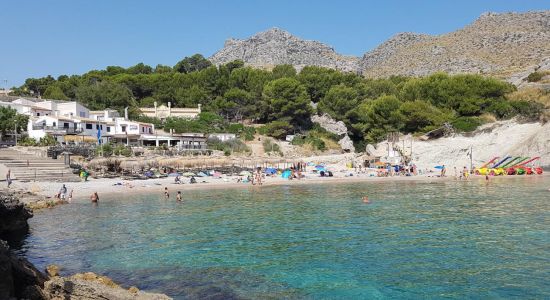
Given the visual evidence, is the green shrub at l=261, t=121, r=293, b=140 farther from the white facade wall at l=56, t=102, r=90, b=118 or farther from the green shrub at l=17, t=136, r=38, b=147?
the green shrub at l=17, t=136, r=38, b=147

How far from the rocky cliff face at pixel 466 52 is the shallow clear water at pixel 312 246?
257ft

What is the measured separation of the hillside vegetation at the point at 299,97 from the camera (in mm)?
58812

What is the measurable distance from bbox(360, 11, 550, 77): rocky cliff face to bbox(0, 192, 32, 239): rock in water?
308 ft

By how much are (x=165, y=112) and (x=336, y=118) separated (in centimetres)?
3014

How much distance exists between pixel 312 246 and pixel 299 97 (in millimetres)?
56203

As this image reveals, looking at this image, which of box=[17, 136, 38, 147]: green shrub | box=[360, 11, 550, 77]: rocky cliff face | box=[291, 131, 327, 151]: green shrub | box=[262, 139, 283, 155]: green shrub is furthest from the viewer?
box=[360, 11, 550, 77]: rocky cliff face

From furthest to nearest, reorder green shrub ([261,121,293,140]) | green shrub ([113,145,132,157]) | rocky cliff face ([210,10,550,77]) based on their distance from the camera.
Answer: rocky cliff face ([210,10,550,77])
green shrub ([261,121,293,140])
green shrub ([113,145,132,157])

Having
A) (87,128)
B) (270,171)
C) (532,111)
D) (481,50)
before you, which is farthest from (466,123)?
(481,50)

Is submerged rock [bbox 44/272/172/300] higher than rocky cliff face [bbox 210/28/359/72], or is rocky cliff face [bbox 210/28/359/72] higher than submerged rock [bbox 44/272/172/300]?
rocky cliff face [bbox 210/28/359/72]

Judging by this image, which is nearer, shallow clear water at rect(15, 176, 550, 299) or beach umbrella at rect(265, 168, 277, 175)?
shallow clear water at rect(15, 176, 550, 299)

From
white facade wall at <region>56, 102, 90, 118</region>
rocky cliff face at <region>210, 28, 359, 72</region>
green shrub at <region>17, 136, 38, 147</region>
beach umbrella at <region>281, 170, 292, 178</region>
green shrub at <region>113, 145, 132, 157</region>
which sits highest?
rocky cliff face at <region>210, 28, 359, 72</region>

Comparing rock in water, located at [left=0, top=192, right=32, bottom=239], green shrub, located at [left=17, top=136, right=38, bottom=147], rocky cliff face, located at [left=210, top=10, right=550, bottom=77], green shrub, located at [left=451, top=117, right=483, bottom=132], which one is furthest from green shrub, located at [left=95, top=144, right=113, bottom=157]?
rocky cliff face, located at [left=210, top=10, right=550, bottom=77]

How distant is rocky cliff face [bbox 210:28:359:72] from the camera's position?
6314 inches

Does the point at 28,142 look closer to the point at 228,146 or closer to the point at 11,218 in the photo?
the point at 228,146
